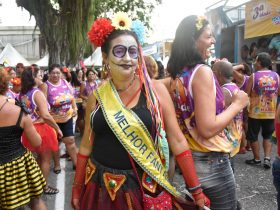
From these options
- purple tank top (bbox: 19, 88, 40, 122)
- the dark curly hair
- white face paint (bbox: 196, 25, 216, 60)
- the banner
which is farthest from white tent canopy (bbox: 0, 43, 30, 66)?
white face paint (bbox: 196, 25, 216, 60)

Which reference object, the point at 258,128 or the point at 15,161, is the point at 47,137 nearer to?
the point at 15,161

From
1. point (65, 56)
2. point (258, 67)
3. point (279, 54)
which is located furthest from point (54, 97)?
point (65, 56)

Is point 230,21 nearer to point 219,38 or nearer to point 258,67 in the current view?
point 219,38

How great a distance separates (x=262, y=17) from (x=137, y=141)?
904cm

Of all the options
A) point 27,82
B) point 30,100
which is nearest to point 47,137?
point 30,100

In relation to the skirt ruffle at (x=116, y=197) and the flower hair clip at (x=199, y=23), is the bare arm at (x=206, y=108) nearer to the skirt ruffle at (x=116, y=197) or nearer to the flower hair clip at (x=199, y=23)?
the flower hair clip at (x=199, y=23)

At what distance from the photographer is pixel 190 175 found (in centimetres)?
202

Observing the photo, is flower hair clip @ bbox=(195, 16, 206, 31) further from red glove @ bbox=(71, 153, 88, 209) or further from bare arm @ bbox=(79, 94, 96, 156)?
red glove @ bbox=(71, 153, 88, 209)

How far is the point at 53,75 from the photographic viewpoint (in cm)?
580

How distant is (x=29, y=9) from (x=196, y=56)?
11.6 meters

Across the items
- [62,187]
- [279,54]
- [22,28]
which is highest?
[22,28]

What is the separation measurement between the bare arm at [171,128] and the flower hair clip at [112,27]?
1.44 ft

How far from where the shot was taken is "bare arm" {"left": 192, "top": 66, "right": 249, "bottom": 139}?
6.71 feet

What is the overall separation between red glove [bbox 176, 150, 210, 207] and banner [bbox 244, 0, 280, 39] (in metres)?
8.21
